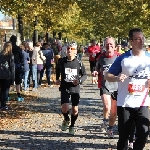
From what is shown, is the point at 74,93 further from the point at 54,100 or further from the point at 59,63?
the point at 54,100

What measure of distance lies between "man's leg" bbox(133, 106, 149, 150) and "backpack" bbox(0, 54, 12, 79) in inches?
240

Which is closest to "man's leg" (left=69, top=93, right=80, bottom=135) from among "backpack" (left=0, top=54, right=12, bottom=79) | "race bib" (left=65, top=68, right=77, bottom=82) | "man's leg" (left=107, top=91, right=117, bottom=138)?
"race bib" (left=65, top=68, right=77, bottom=82)

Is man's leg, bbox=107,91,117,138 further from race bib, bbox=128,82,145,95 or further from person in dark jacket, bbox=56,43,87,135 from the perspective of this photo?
race bib, bbox=128,82,145,95

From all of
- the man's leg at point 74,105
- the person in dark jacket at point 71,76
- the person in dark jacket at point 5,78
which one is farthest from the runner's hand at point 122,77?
the person in dark jacket at point 5,78

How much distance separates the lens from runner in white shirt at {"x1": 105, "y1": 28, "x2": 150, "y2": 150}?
17.8ft

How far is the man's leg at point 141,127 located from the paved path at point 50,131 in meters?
1.88

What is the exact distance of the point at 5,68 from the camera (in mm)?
10961

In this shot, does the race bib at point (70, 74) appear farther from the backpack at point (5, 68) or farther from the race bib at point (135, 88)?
the backpack at point (5, 68)

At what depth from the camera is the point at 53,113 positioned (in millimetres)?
11141

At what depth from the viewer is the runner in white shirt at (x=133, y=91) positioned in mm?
5418

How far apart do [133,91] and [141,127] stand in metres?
0.50

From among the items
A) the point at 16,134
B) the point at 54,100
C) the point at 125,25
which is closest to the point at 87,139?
the point at 16,134

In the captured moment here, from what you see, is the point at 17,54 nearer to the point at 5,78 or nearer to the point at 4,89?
the point at 4,89

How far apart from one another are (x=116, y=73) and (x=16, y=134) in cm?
374
